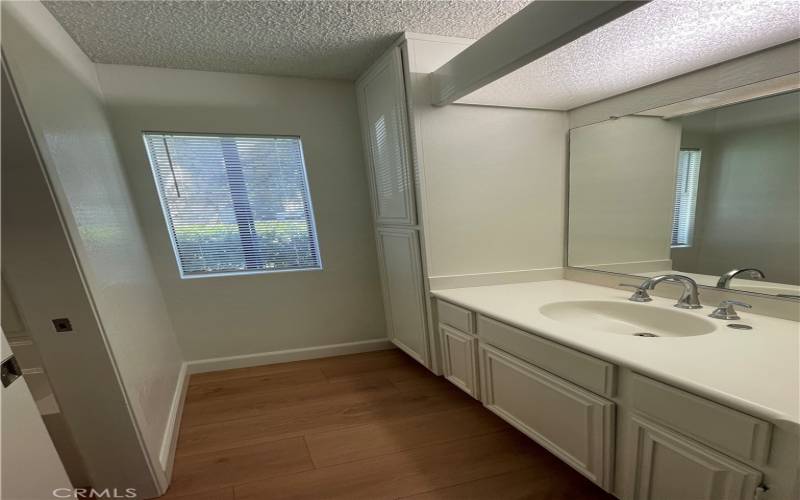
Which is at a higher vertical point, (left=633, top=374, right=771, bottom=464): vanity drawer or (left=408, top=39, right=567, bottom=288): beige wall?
(left=408, top=39, right=567, bottom=288): beige wall

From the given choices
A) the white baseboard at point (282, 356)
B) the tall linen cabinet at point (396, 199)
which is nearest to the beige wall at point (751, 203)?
the tall linen cabinet at point (396, 199)

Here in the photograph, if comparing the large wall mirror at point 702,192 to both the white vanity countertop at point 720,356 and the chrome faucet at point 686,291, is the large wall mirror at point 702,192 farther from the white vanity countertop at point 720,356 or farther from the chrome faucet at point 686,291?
the white vanity countertop at point 720,356

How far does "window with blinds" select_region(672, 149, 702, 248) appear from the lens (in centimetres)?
133

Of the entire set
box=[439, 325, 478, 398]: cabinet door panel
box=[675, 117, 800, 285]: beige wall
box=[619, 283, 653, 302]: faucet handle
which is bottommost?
box=[439, 325, 478, 398]: cabinet door panel

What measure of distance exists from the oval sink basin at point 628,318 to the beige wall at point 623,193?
300 millimetres

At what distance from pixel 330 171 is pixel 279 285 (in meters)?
1.08

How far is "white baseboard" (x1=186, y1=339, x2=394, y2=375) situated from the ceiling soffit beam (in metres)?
2.17

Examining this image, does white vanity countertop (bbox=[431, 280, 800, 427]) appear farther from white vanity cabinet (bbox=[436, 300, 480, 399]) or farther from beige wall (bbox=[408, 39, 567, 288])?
beige wall (bbox=[408, 39, 567, 288])

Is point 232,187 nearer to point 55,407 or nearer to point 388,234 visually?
point 388,234

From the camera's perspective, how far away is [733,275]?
4.11 feet

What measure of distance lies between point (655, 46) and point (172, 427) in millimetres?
3145

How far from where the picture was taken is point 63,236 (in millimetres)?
1113

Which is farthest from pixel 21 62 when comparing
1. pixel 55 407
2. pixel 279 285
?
pixel 279 285

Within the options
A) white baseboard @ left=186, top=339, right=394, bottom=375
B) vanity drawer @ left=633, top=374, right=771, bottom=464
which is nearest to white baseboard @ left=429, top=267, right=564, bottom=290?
vanity drawer @ left=633, top=374, right=771, bottom=464
